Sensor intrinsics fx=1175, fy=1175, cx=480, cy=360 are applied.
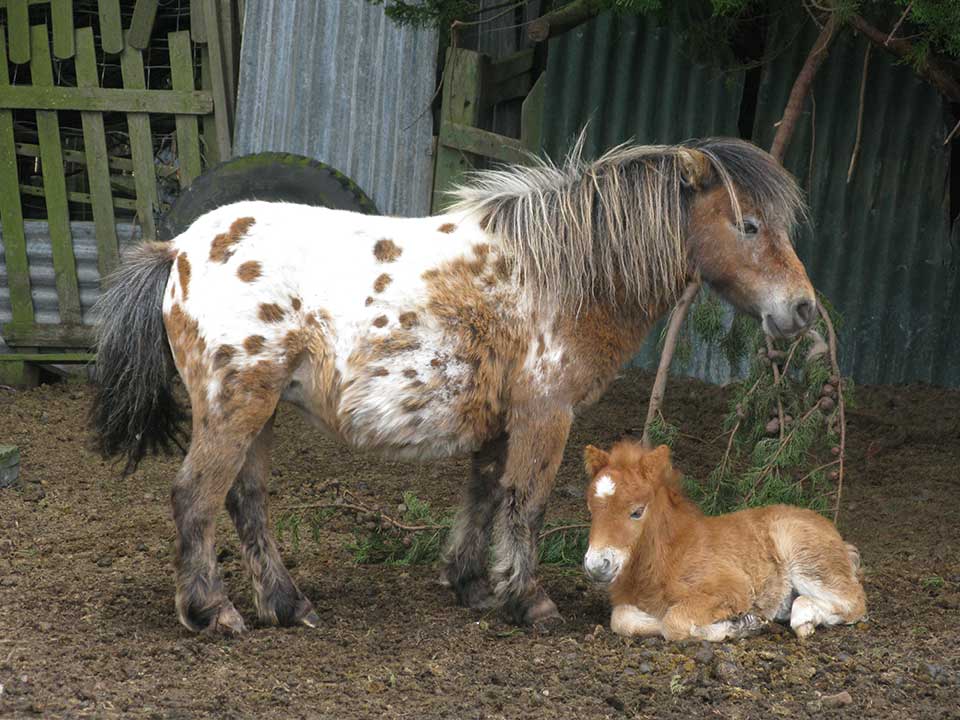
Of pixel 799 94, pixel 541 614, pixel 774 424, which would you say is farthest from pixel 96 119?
pixel 541 614

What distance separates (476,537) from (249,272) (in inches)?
62.3

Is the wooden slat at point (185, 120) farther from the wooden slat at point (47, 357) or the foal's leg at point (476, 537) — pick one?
the foal's leg at point (476, 537)

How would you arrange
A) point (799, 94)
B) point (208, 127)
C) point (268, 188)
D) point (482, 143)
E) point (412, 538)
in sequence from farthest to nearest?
point (208, 127), point (482, 143), point (268, 188), point (799, 94), point (412, 538)

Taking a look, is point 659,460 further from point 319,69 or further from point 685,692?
point 319,69

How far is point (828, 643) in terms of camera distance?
4664 mm

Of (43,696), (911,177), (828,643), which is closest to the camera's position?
(43,696)

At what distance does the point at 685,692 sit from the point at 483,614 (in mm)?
1217

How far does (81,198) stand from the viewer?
9.51 m

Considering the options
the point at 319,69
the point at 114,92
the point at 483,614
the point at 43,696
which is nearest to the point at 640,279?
the point at 483,614

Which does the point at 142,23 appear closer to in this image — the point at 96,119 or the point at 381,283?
the point at 96,119

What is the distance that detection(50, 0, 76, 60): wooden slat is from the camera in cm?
916

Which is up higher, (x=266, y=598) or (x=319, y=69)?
(x=319, y=69)

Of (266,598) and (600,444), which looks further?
(600,444)

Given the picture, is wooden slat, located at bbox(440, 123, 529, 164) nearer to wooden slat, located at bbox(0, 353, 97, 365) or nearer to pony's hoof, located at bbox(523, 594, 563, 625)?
wooden slat, located at bbox(0, 353, 97, 365)
